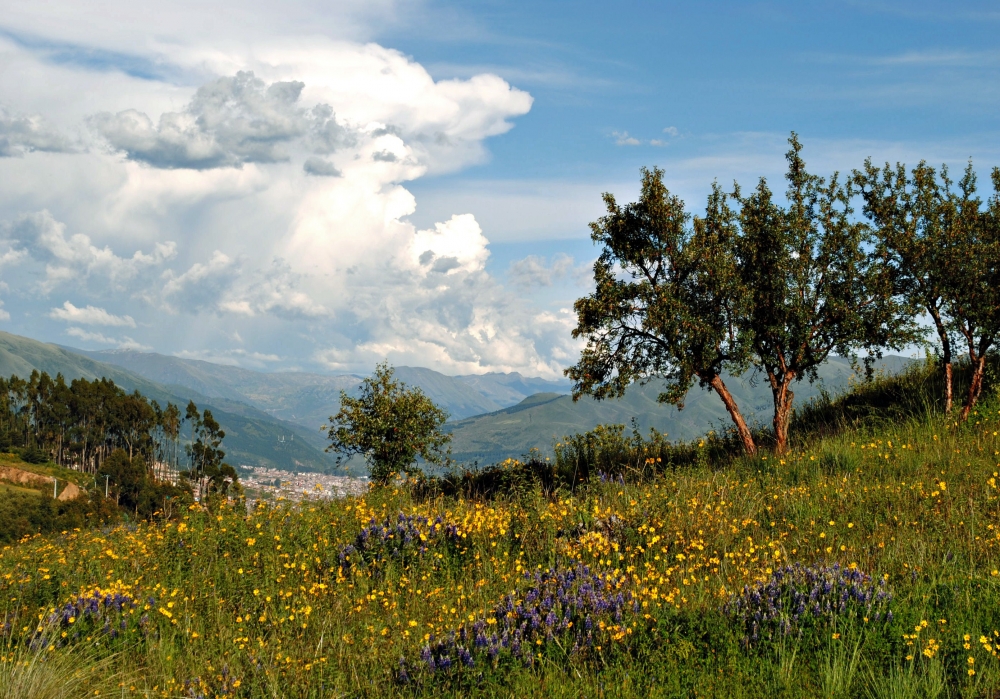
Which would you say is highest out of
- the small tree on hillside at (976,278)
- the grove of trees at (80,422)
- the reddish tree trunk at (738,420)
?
the small tree on hillside at (976,278)

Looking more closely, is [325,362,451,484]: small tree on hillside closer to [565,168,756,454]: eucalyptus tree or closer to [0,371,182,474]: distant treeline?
[565,168,756,454]: eucalyptus tree

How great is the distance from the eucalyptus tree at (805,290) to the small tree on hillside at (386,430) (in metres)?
24.4

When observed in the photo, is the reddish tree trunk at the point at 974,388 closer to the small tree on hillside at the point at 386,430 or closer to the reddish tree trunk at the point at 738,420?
the reddish tree trunk at the point at 738,420

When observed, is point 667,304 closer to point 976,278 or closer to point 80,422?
point 976,278

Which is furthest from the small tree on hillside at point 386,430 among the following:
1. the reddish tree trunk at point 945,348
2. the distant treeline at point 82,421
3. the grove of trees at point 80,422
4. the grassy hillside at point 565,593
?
the distant treeline at point 82,421

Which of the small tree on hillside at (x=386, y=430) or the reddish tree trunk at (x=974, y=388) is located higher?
the reddish tree trunk at (x=974, y=388)

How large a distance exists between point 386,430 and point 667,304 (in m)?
25.7

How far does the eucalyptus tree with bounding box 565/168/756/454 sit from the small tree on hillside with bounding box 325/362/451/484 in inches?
823

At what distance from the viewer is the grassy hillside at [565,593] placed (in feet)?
20.8

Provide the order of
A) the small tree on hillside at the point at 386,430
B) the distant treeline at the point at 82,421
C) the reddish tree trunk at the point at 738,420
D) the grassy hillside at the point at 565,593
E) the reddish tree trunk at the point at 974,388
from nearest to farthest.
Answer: the grassy hillside at the point at 565,593 < the reddish tree trunk at the point at 974,388 < the reddish tree trunk at the point at 738,420 < the small tree on hillside at the point at 386,430 < the distant treeline at the point at 82,421

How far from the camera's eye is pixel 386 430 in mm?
44219

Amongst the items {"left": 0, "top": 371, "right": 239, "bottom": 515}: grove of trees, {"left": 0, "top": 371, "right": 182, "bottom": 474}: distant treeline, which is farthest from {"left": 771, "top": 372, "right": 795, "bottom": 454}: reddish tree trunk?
{"left": 0, "top": 371, "right": 182, "bottom": 474}: distant treeline

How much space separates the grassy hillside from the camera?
20.8ft

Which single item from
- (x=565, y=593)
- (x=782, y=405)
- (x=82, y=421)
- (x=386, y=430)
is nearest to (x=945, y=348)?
(x=782, y=405)
